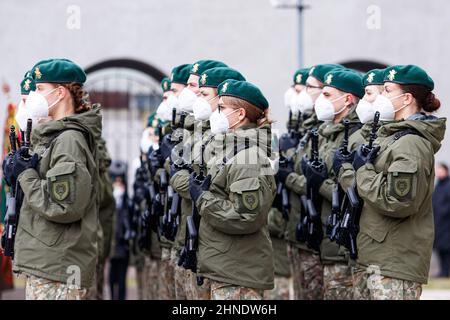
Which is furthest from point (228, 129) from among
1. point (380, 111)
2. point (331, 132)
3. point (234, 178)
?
point (331, 132)

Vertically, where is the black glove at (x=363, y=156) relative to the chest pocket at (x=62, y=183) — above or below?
above

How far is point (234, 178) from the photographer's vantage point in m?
6.14

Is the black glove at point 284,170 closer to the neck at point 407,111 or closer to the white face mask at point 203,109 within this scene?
the white face mask at point 203,109

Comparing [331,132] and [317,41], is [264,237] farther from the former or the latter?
[317,41]

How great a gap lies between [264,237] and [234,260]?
261 mm

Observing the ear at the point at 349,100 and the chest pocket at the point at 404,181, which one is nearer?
the chest pocket at the point at 404,181

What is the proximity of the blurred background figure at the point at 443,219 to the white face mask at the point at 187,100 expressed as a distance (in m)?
7.93

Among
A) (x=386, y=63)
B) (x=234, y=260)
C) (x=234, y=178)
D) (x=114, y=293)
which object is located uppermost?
(x=386, y=63)

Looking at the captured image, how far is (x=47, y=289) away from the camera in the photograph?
5930 mm

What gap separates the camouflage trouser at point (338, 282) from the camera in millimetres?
7441

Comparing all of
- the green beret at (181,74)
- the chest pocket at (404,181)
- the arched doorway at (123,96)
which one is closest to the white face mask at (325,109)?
the green beret at (181,74)

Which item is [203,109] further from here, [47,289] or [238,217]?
[47,289]
